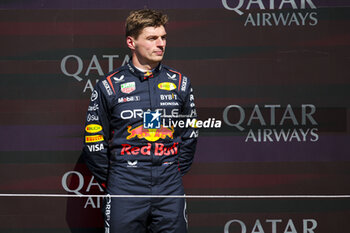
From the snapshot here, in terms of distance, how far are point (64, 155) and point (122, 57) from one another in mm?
707

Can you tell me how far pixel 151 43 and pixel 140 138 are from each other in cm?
50

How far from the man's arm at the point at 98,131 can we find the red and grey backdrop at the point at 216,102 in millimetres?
429

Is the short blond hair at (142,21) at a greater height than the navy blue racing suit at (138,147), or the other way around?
the short blond hair at (142,21)

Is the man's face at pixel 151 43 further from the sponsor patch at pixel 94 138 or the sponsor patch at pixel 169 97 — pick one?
the sponsor patch at pixel 94 138

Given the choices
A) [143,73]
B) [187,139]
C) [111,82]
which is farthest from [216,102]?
[111,82]

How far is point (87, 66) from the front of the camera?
2.87 metres

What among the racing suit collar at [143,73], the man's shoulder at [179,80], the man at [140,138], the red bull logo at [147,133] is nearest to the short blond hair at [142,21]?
the man at [140,138]

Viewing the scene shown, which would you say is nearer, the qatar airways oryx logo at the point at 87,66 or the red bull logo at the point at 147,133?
the red bull logo at the point at 147,133

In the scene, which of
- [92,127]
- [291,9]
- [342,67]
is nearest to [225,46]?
[291,9]

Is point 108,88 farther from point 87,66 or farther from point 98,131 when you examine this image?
point 87,66

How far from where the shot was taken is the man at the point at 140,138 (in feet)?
7.77

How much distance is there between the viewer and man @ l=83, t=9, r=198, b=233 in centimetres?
237

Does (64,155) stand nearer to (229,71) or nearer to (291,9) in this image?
(229,71)

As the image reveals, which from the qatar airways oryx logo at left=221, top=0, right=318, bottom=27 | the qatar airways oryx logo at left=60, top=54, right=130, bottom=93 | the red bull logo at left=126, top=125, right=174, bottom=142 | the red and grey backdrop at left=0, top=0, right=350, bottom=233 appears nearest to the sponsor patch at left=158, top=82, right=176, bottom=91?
the red bull logo at left=126, top=125, right=174, bottom=142
